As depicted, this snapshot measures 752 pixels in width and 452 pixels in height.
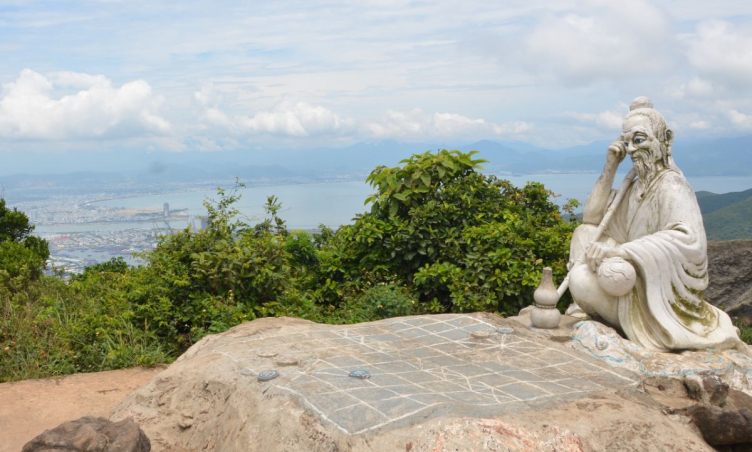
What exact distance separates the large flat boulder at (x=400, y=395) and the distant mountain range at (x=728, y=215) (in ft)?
25.8

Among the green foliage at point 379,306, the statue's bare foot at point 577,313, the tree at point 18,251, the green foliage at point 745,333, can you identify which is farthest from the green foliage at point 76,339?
the green foliage at point 745,333

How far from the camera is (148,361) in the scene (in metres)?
6.99

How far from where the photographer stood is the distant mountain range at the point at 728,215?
12719 mm

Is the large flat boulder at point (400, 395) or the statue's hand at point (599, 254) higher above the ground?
the statue's hand at point (599, 254)

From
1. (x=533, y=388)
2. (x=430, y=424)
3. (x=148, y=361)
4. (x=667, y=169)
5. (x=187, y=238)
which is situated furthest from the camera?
(x=187, y=238)

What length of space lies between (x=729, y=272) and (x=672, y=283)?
12.3 ft

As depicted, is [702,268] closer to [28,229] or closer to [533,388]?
[533,388]

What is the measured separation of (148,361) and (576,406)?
4.55 m

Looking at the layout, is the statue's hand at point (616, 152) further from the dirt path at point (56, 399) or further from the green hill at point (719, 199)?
the green hill at point (719, 199)

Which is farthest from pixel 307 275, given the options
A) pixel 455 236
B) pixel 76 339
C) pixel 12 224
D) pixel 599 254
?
pixel 12 224

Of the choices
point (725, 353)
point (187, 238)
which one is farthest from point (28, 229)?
point (725, 353)

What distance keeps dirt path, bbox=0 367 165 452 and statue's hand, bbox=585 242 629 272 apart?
13.9 feet

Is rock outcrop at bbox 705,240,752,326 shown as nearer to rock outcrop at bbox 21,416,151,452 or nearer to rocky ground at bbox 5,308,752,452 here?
rocky ground at bbox 5,308,752,452

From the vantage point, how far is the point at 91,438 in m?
4.02
